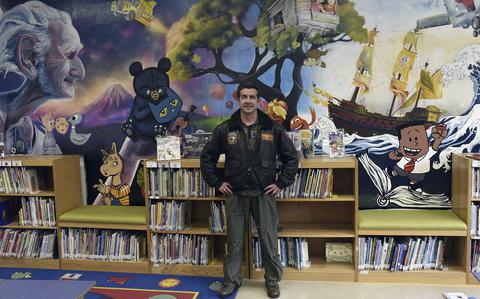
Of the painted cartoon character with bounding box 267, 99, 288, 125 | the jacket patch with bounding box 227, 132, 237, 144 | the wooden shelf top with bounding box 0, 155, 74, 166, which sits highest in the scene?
the painted cartoon character with bounding box 267, 99, 288, 125

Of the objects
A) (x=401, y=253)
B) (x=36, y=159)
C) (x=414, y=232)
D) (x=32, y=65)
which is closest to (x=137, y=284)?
(x=36, y=159)

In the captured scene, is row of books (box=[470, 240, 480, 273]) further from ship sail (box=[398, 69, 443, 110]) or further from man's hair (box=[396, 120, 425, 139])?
ship sail (box=[398, 69, 443, 110])

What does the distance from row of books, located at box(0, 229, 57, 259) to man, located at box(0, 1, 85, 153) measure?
0.89 m

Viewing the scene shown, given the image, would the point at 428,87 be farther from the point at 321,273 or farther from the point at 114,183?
the point at 114,183

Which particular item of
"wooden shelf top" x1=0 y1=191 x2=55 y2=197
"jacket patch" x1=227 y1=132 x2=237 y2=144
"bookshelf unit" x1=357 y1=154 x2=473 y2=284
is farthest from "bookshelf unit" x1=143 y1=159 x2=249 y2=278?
"bookshelf unit" x1=357 y1=154 x2=473 y2=284

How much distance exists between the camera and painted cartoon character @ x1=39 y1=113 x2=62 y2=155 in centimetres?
448

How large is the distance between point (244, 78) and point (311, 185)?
1214 millimetres

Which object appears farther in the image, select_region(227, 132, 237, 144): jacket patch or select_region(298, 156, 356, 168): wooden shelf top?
select_region(298, 156, 356, 168): wooden shelf top

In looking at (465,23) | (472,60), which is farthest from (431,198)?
(465,23)

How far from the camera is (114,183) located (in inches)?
173

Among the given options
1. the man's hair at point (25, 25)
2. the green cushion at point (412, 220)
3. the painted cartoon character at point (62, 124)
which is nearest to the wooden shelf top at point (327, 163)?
the green cushion at point (412, 220)

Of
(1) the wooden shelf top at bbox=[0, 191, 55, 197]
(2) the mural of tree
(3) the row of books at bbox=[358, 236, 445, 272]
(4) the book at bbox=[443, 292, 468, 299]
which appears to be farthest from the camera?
(1) the wooden shelf top at bbox=[0, 191, 55, 197]

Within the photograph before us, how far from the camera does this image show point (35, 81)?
14.7 feet

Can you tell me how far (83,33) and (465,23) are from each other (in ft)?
11.9
